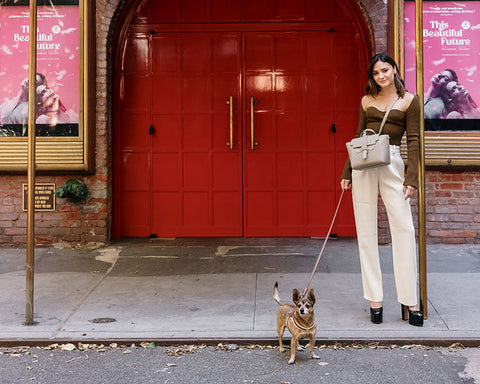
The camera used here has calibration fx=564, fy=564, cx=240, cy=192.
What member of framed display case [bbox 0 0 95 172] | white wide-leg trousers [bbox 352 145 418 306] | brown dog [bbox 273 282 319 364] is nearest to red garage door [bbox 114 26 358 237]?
framed display case [bbox 0 0 95 172]

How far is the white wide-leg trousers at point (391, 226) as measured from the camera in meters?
4.23

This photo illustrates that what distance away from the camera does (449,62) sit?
6902mm

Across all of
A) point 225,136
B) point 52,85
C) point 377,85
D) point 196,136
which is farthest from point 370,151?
point 52,85

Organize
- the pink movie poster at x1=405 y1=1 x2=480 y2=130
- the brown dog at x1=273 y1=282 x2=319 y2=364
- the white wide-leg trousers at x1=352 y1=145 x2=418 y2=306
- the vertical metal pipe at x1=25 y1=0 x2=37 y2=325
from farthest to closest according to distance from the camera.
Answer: the pink movie poster at x1=405 y1=1 x2=480 y2=130 < the vertical metal pipe at x1=25 y1=0 x2=37 y2=325 < the white wide-leg trousers at x1=352 y1=145 x2=418 y2=306 < the brown dog at x1=273 y1=282 x2=319 y2=364

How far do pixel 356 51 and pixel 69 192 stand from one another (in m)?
4.14

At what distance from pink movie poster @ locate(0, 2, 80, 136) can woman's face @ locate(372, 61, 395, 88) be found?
4138 mm

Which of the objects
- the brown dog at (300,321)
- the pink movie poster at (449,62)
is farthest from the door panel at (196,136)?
the brown dog at (300,321)

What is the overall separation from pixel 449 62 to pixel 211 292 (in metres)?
4.14

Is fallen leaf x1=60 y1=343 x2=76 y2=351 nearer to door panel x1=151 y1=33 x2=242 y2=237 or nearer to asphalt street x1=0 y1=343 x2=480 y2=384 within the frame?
asphalt street x1=0 y1=343 x2=480 y2=384

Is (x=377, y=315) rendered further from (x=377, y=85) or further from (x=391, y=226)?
(x=377, y=85)

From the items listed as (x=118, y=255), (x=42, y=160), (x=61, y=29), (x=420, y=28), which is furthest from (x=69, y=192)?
(x=420, y=28)

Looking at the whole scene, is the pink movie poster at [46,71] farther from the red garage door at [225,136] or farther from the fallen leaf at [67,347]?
the fallen leaf at [67,347]

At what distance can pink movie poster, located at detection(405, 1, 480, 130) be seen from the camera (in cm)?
688

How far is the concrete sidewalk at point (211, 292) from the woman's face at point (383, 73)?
181cm
